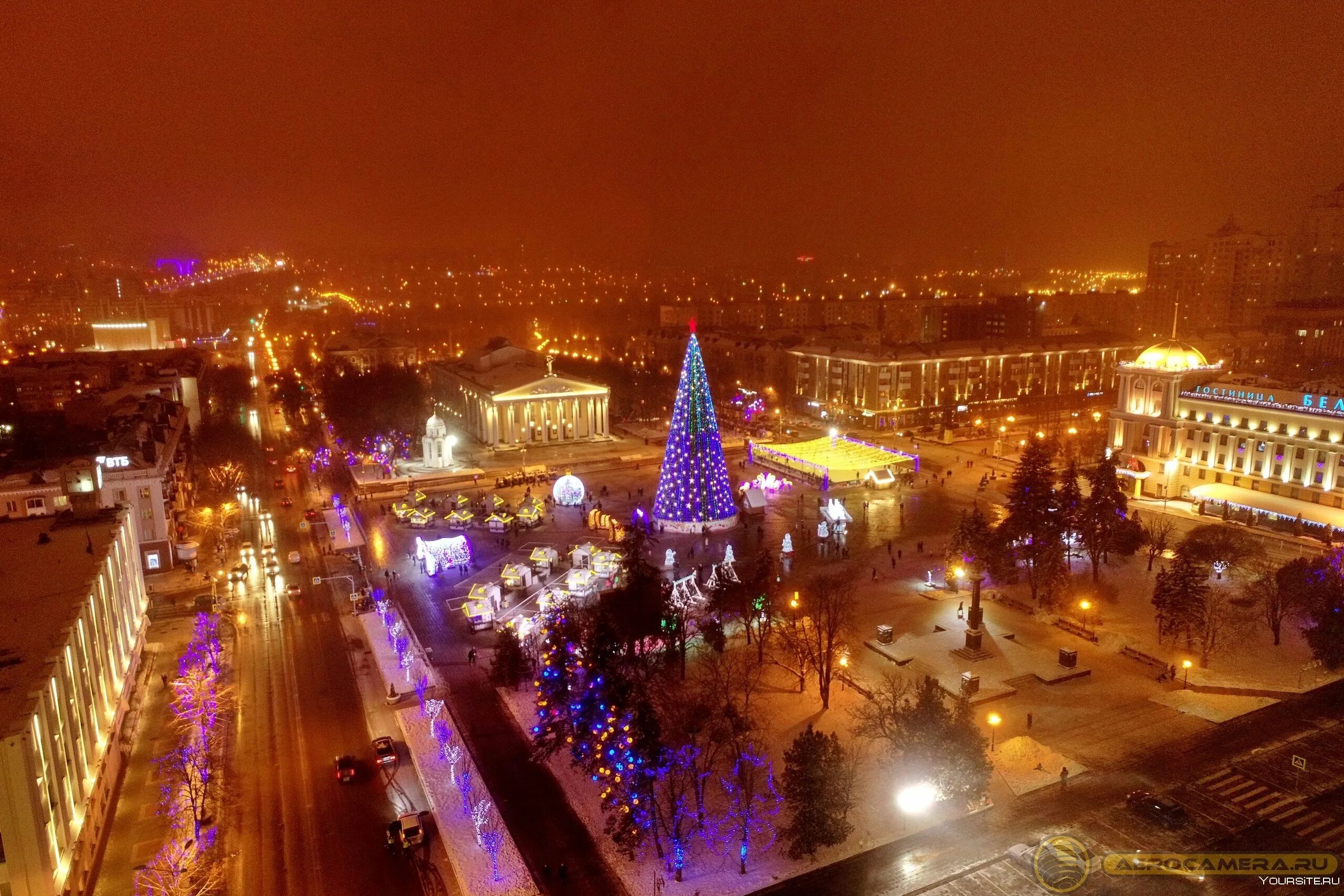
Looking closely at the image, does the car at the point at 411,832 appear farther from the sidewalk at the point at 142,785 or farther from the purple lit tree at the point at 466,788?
the sidewalk at the point at 142,785

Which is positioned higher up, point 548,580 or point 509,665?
point 509,665

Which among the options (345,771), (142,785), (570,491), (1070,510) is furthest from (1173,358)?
(142,785)

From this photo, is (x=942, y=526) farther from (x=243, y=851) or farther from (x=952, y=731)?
(x=243, y=851)

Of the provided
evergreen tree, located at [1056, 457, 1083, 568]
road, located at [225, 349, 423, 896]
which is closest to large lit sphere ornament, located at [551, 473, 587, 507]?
road, located at [225, 349, 423, 896]

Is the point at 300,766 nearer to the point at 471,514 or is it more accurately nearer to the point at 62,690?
the point at 62,690

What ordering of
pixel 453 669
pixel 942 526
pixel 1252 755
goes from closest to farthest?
pixel 1252 755, pixel 453 669, pixel 942 526

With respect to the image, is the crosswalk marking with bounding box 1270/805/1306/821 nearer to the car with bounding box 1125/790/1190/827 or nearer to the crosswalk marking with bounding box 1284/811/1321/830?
the crosswalk marking with bounding box 1284/811/1321/830

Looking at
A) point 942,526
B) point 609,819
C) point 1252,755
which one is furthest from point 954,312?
point 609,819
